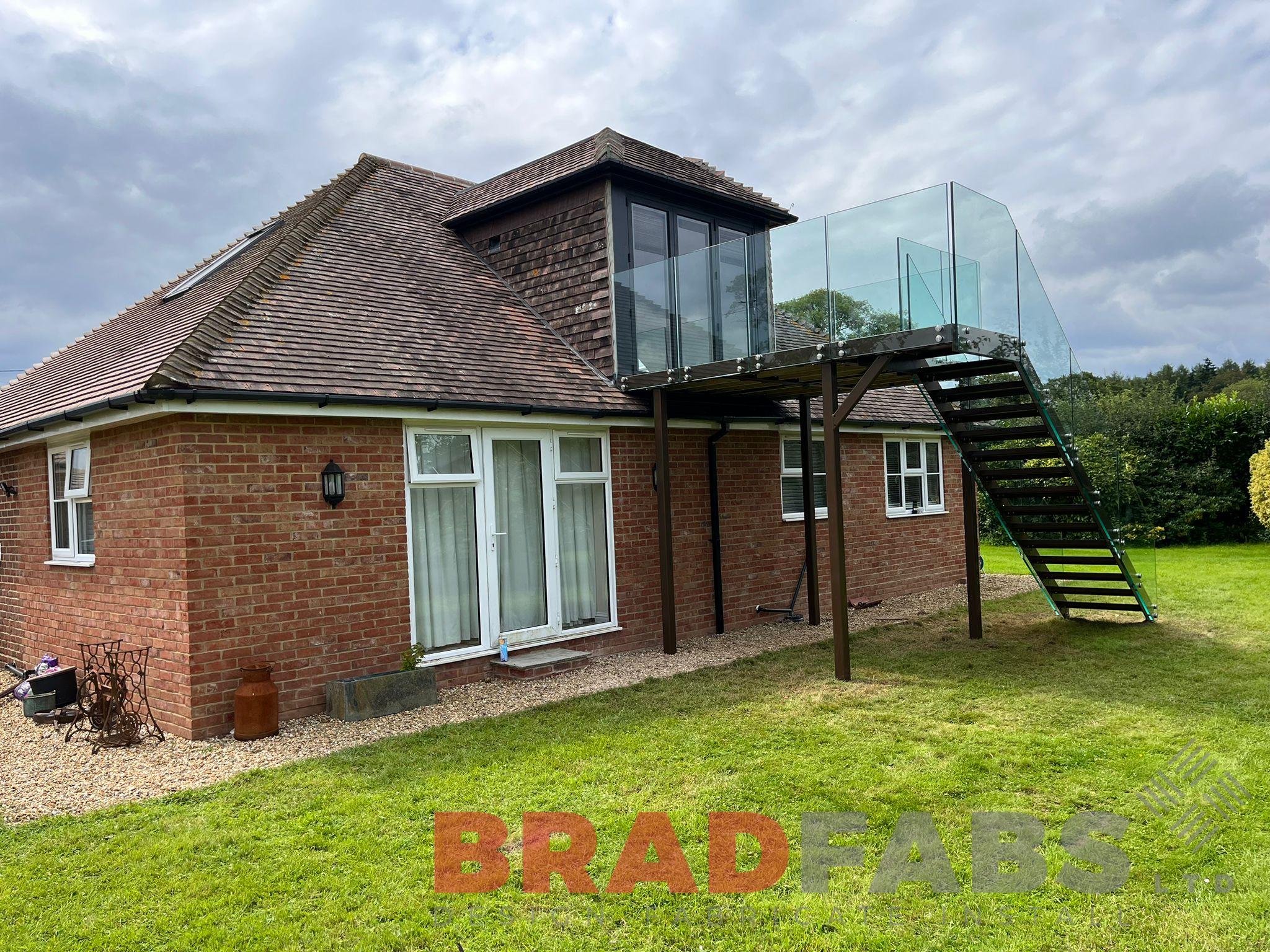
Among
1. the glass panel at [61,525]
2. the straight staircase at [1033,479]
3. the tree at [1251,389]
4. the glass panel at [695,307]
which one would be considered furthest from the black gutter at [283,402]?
the tree at [1251,389]

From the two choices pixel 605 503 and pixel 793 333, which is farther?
pixel 605 503

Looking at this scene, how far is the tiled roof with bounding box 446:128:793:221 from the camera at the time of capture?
34.8 ft

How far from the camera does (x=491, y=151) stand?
58.9ft

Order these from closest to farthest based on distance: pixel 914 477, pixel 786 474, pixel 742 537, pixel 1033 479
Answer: pixel 1033 479 < pixel 742 537 < pixel 786 474 < pixel 914 477

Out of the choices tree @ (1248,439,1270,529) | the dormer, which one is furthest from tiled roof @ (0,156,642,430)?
tree @ (1248,439,1270,529)

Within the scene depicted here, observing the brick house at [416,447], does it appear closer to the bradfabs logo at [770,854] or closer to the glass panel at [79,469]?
the glass panel at [79,469]

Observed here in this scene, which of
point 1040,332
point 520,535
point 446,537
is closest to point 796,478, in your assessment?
point 1040,332

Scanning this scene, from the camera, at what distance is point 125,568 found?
25.2 feet

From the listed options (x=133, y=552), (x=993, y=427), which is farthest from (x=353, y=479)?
(x=993, y=427)

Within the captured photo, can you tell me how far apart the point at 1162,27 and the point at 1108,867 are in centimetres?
908

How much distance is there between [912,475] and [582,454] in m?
7.61

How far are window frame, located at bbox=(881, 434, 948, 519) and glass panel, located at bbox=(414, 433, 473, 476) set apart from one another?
8129mm

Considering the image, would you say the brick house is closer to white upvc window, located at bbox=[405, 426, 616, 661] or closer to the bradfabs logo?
white upvc window, located at bbox=[405, 426, 616, 661]

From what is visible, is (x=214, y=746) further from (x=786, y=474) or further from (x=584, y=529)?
(x=786, y=474)
